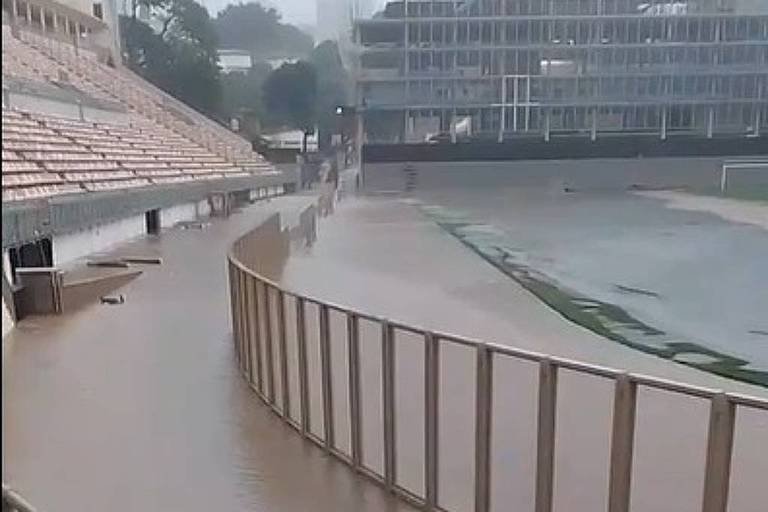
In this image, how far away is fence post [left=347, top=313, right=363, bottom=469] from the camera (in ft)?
14.0

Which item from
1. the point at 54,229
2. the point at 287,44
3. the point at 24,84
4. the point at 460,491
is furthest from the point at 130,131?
the point at 287,44

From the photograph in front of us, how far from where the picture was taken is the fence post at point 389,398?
402cm

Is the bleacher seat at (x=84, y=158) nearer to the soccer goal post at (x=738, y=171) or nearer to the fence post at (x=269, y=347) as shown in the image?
the fence post at (x=269, y=347)

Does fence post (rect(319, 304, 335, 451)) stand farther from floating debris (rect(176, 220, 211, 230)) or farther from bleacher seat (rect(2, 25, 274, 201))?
floating debris (rect(176, 220, 211, 230))

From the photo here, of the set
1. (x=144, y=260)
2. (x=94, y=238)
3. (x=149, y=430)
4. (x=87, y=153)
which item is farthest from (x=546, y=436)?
(x=87, y=153)

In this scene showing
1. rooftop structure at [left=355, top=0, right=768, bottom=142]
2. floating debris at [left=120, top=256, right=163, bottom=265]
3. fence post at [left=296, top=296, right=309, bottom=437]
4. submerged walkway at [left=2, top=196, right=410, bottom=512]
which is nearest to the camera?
submerged walkway at [left=2, top=196, right=410, bottom=512]

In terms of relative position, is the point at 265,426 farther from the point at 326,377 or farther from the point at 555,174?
the point at 555,174

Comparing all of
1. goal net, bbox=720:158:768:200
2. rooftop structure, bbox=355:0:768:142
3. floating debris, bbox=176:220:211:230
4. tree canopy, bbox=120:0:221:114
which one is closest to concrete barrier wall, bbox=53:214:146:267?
floating debris, bbox=176:220:211:230

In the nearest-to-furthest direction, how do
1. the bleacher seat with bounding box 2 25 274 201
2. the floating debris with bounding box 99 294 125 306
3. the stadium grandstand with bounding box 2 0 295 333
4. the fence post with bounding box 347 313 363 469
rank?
1. the fence post with bounding box 347 313 363 469
2. the floating debris with bounding box 99 294 125 306
3. the stadium grandstand with bounding box 2 0 295 333
4. the bleacher seat with bounding box 2 25 274 201

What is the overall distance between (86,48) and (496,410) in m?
34.0

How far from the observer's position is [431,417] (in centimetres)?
389

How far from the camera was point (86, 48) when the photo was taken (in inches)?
1334

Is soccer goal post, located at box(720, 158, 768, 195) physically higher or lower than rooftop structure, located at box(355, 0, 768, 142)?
lower

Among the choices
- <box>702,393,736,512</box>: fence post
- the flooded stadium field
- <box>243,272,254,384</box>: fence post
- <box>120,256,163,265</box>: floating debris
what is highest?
<box>702,393,736,512</box>: fence post
